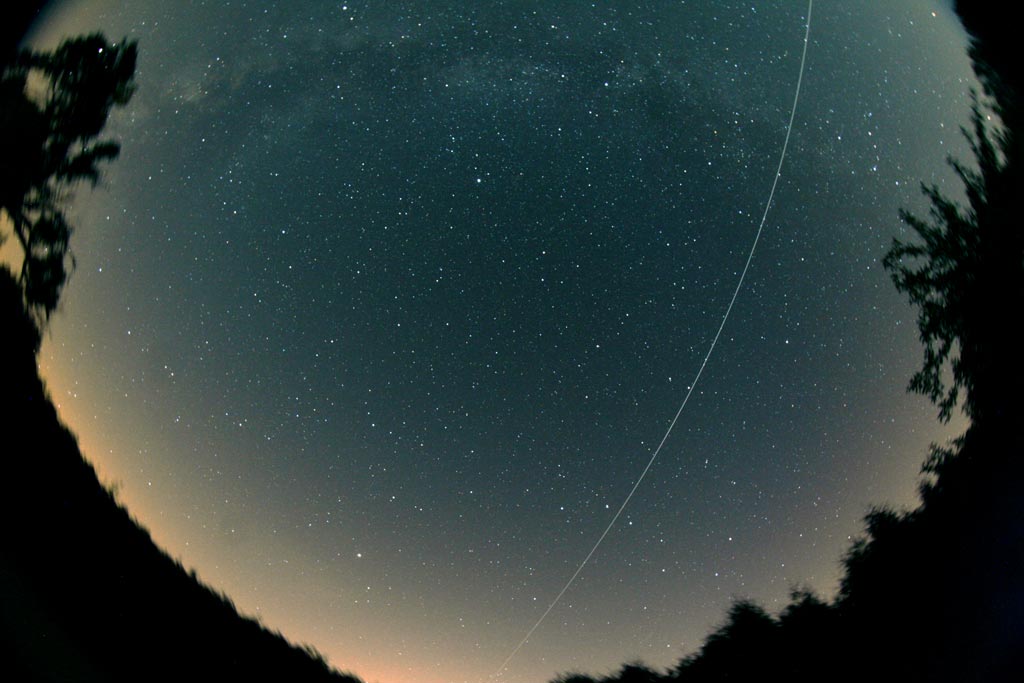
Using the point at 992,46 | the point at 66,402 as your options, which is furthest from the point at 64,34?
the point at 992,46

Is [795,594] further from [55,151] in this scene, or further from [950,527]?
[55,151]

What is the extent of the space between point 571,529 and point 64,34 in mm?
3626

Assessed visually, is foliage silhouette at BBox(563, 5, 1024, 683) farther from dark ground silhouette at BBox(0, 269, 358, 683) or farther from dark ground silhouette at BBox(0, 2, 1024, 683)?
dark ground silhouette at BBox(0, 269, 358, 683)

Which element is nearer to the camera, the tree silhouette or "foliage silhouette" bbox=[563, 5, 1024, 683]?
"foliage silhouette" bbox=[563, 5, 1024, 683]

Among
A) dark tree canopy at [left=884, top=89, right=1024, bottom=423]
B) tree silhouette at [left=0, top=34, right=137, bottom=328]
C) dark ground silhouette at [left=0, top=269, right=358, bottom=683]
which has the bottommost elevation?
dark ground silhouette at [left=0, top=269, right=358, bottom=683]

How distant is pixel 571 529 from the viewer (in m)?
3.20

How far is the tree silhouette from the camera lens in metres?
3.44

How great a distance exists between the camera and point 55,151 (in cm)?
349

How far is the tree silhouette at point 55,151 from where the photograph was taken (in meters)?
3.44

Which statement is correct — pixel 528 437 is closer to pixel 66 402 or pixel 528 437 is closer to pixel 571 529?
pixel 571 529

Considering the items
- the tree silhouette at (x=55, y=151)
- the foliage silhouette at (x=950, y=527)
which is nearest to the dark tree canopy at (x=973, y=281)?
the foliage silhouette at (x=950, y=527)

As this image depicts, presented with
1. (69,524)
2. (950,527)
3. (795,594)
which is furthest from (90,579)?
(950,527)

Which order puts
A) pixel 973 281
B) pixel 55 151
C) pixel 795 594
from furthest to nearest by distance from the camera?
pixel 973 281
pixel 55 151
pixel 795 594

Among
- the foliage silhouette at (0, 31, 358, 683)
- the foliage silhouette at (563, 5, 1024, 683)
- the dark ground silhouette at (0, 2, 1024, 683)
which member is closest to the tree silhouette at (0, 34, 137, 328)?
the foliage silhouette at (0, 31, 358, 683)
